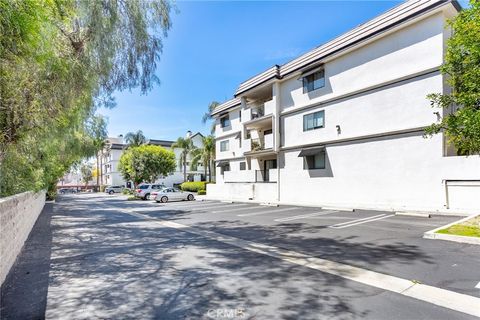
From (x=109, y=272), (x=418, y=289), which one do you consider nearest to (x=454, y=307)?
(x=418, y=289)

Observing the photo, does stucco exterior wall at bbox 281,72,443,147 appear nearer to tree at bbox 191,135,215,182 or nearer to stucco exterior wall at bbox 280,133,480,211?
stucco exterior wall at bbox 280,133,480,211

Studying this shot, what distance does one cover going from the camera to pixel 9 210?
6148mm

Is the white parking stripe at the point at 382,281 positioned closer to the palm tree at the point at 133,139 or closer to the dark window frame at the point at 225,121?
the dark window frame at the point at 225,121

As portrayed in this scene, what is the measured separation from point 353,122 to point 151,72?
12838mm

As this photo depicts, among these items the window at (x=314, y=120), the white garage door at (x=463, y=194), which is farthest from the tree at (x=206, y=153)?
the white garage door at (x=463, y=194)

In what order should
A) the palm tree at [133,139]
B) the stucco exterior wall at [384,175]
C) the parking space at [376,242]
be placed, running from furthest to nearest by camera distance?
1. the palm tree at [133,139]
2. the stucco exterior wall at [384,175]
3. the parking space at [376,242]

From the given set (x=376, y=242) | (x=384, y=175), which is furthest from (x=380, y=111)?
(x=376, y=242)

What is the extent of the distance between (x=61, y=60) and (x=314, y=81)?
55.4ft

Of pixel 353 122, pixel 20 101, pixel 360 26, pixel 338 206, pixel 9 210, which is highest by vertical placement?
pixel 360 26

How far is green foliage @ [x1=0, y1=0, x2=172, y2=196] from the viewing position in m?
4.56

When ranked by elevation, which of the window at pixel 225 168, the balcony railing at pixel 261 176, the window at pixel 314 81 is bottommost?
the balcony railing at pixel 261 176

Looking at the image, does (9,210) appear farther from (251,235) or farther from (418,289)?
(418,289)

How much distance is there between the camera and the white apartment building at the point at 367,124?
13750 millimetres

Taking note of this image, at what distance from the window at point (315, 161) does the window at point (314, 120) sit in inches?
76.9
